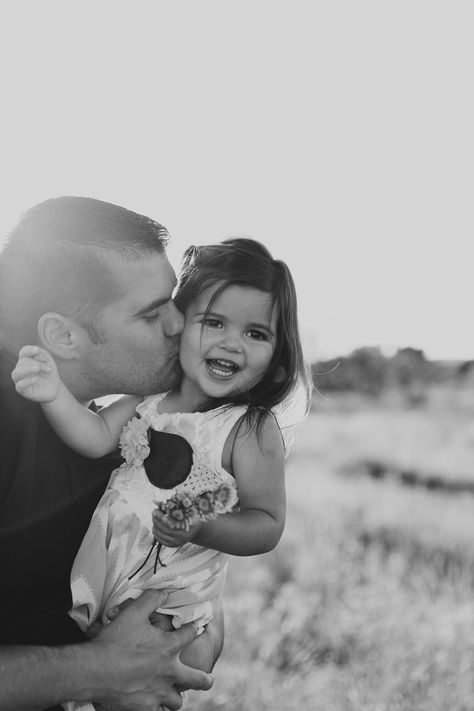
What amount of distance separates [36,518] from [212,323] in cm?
86

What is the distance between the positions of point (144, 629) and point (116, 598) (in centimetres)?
19

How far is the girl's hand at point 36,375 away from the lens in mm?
2580

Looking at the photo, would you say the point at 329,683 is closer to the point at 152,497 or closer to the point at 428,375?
the point at 152,497

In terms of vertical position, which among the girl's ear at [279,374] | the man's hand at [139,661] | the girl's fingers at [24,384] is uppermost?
the girl's fingers at [24,384]

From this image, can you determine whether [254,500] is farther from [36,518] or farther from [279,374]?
[36,518]

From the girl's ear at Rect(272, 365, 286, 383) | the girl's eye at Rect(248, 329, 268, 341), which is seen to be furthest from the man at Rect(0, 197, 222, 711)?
the girl's ear at Rect(272, 365, 286, 383)

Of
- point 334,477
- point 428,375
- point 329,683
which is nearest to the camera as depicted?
point 329,683

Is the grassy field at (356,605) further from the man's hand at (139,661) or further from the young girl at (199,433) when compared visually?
the young girl at (199,433)

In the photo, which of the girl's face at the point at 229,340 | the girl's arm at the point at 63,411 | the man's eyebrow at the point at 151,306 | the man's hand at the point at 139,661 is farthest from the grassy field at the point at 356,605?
the man's eyebrow at the point at 151,306

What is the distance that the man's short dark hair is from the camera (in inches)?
114

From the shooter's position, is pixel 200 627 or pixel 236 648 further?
pixel 236 648

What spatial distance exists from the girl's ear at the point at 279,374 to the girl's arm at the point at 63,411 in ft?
1.82

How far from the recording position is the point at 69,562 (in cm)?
274

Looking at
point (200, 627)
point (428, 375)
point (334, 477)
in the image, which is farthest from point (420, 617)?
point (428, 375)
